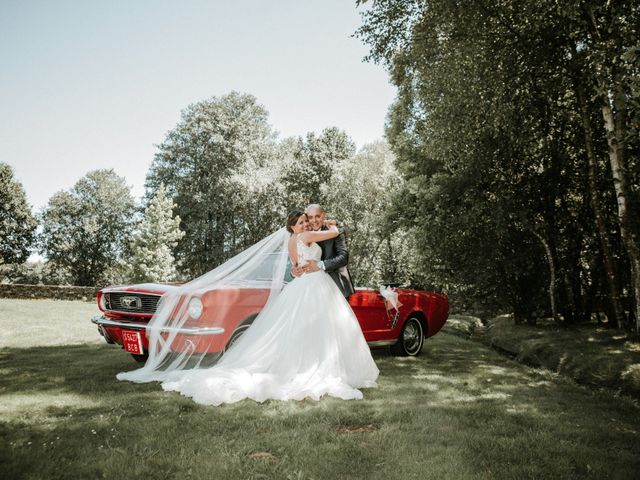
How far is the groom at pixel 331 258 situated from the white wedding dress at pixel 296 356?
0.13 meters

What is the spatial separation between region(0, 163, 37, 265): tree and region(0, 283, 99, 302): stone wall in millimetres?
11322

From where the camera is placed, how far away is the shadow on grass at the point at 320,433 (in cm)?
295

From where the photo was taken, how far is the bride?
Result: 182 inches

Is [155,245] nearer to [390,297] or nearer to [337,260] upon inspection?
[390,297]

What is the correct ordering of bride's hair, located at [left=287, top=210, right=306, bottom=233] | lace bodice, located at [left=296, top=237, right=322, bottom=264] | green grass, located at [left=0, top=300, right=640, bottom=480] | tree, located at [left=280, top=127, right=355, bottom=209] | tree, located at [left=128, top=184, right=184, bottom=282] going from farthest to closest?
tree, located at [left=280, top=127, right=355, bottom=209], tree, located at [left=128, top=184, right=184, bottom=282], bride's hair, located at [left=287, top=210, right=306, bottom=233], lace bodice, located at [left=296, top=237, right=322, bottom=264], green grass, located at [left=0, top=300, right=640, bottom=480]

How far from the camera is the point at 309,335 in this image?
5.27 m

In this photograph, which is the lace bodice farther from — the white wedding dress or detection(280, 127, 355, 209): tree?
detection(280, 127, 355, 209): tree

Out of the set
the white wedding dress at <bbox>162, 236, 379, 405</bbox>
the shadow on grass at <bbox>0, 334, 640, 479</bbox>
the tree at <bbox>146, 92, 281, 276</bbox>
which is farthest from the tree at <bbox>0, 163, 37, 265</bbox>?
the white wedding dress at <bbox>162, 236, 379, 405</bbox>

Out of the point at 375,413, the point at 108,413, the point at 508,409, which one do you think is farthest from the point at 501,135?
the point at 108,413

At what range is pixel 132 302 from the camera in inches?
230

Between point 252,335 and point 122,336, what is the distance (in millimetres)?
1749

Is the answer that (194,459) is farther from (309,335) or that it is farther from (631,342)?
(631,342)

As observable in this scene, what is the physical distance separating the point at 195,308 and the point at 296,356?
4.50 ft

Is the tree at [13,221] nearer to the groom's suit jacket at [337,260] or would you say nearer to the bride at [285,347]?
the bride at [285,347]
